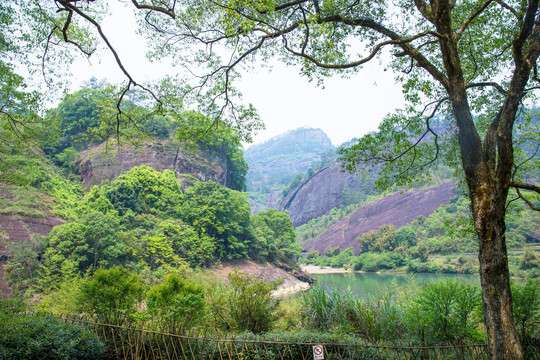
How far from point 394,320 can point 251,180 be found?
121 m

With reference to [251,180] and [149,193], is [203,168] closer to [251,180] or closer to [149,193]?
[149,193]

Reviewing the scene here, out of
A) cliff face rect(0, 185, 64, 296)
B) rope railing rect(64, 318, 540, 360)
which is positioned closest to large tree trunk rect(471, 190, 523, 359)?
rope railing rect(64, 318, 540, 360)

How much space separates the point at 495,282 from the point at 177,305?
4.38m

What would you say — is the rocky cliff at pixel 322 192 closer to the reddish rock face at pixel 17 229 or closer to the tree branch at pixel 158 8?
the reddish rock face at pixel 17 229

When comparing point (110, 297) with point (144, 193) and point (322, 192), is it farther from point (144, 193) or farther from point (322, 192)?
point (322, 192)

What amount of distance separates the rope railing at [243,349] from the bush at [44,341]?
37cm

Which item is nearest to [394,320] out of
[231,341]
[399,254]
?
[231,341]

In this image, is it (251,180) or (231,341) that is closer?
(231,341)

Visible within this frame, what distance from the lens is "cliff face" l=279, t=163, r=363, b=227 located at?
72.3 metres

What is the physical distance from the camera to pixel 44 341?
3910 mm

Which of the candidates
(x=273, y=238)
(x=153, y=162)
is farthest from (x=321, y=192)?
(x=153, y=162)

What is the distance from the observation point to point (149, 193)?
2356 cm

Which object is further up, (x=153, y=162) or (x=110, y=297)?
(x=153, y=162)

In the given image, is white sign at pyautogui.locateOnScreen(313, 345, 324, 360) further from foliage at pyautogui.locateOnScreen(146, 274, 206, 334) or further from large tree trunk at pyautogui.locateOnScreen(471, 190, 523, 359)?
foliage at pyautogui.locateOnScreen(146, 274, 206, 334)
